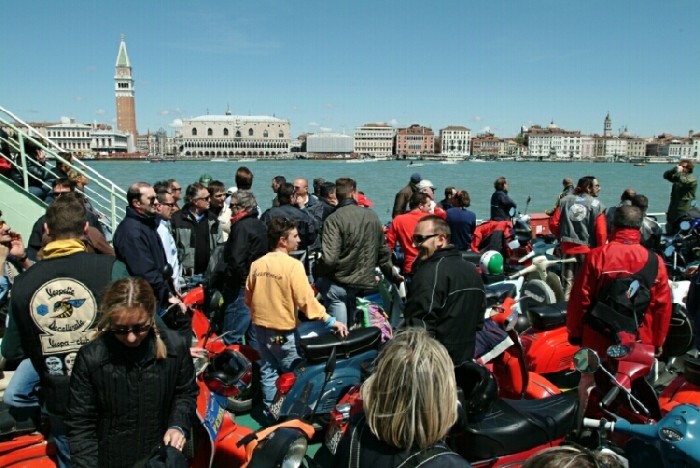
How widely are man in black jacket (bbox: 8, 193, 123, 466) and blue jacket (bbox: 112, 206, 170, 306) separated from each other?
1.05 metres

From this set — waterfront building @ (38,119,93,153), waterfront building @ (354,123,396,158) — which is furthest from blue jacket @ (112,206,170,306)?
waterfront building @ (354,123,396,158)

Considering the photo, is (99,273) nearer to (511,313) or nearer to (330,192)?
(511,313)

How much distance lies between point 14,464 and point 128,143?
177614 mm

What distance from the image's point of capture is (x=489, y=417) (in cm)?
245

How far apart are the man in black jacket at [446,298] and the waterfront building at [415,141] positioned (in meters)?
172

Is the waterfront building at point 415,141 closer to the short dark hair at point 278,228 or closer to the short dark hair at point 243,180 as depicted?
the short dark hair at point 243,180

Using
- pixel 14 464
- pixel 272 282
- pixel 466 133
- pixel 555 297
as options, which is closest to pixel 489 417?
pixel 272 282

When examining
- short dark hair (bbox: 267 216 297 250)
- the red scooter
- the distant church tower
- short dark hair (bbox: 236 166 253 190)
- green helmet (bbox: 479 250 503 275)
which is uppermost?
the distant church tower

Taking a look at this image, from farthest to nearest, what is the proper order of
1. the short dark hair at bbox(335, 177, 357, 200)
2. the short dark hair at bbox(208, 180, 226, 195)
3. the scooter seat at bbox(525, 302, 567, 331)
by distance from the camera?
the short dark hair at bbox(208, 180, 226, 195) → the short dark hair at bbox(335, 177, 357, 200) → the scooter seat at bbox(525, 302, 567, 331)

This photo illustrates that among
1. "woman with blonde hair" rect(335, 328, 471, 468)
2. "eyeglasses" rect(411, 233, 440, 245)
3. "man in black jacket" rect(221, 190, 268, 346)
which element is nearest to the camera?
"woman with blonde hair" rect(335, 328, 471, 468)

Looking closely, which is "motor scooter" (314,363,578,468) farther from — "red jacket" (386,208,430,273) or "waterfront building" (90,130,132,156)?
"waterfront building" (90,130,132,156)

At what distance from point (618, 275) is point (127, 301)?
262 cm

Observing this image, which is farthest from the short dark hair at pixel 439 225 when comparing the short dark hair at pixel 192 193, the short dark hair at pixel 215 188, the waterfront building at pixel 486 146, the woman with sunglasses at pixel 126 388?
the waterfront building at pixel 486 146

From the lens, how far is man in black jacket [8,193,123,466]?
7.38ft
